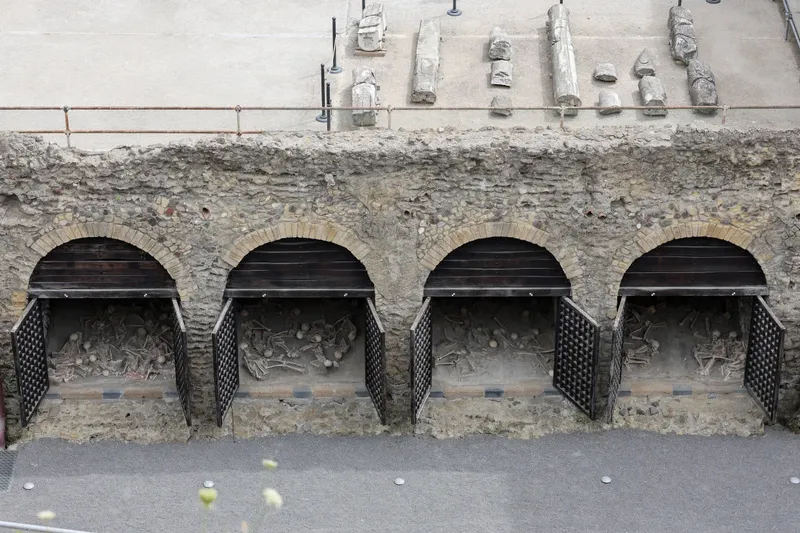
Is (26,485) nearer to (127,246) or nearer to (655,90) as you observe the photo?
(127,246)

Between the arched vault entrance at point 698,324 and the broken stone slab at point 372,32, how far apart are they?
463cm

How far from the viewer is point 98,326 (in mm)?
17062

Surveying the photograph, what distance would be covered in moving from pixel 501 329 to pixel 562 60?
3577mm

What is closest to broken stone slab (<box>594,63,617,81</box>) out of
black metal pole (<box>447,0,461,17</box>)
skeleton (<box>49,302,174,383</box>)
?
black metal pole (<box>447,0,461,17</box>)

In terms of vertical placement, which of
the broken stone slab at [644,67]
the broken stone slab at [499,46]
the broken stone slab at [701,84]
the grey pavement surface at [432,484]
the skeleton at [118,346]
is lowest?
the grey pavement surface at [432,484]

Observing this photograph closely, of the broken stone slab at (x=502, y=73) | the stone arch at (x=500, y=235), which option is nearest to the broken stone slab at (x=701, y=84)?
the broken stone slab at (x=502, y=73)

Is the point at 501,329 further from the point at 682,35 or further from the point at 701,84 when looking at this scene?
the point at 682,35

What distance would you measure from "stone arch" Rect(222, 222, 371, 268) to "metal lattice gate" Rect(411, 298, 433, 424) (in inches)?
38.5

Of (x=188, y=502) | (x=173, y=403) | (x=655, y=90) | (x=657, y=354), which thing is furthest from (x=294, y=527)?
(x=655, y=90)

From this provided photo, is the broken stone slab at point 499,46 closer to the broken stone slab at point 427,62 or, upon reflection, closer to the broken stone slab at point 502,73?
the broken stone slab at point 502,73

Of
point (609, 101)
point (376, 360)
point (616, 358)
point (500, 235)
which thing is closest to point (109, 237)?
point (376, 360)

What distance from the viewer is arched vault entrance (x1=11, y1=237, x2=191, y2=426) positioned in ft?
52.0

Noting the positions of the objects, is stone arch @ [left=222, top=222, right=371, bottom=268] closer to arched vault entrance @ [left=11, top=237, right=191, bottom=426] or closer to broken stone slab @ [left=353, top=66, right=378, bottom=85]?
arched vault entrance @ [left=11, top=237, right=191, bottom=426]

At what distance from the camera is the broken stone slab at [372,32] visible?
1838 cm
